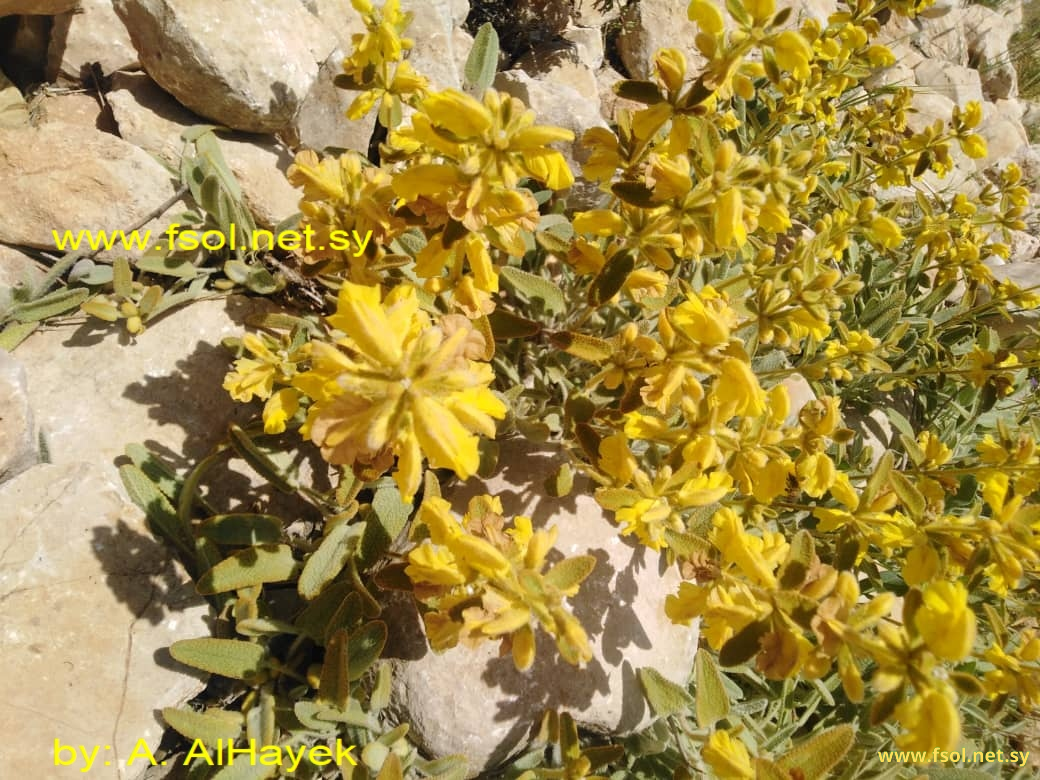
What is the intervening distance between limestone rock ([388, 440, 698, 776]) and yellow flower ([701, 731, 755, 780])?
56cm

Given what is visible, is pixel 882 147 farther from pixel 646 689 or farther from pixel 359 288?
pixel 359 288

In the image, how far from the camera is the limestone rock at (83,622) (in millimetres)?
2090

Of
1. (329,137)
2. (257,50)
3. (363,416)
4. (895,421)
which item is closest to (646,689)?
(363,416)

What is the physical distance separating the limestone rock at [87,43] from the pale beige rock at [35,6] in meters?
0.12

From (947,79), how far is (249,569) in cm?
729

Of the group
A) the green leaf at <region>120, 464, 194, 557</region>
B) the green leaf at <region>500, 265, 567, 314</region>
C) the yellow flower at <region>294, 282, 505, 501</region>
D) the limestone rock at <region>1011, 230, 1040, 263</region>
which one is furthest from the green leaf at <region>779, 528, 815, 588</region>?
the limestone rock at <region>1011, 230, 1040, 263</region>

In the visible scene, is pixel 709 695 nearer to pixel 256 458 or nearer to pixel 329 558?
pixel 329 558

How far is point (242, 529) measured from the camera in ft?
7.38

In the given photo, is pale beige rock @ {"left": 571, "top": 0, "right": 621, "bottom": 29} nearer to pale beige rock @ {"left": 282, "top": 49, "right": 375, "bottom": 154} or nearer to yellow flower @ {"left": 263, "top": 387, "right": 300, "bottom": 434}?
pale beige rock @ {"left": 282, "top": 49, "right": 375, "bottom": 154}

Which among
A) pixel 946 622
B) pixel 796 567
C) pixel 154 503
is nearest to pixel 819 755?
pixel 796 567

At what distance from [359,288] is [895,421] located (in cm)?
274

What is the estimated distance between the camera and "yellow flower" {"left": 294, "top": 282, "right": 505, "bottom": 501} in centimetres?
129

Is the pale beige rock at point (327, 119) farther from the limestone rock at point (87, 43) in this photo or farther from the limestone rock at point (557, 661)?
the limestone rock at point (557, 661)

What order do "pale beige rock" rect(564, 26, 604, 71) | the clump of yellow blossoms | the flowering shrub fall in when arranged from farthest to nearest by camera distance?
"pale beige rock" rect(564, 26, 604, 71) → the clump of yellow blossoms → the flowering shrub
